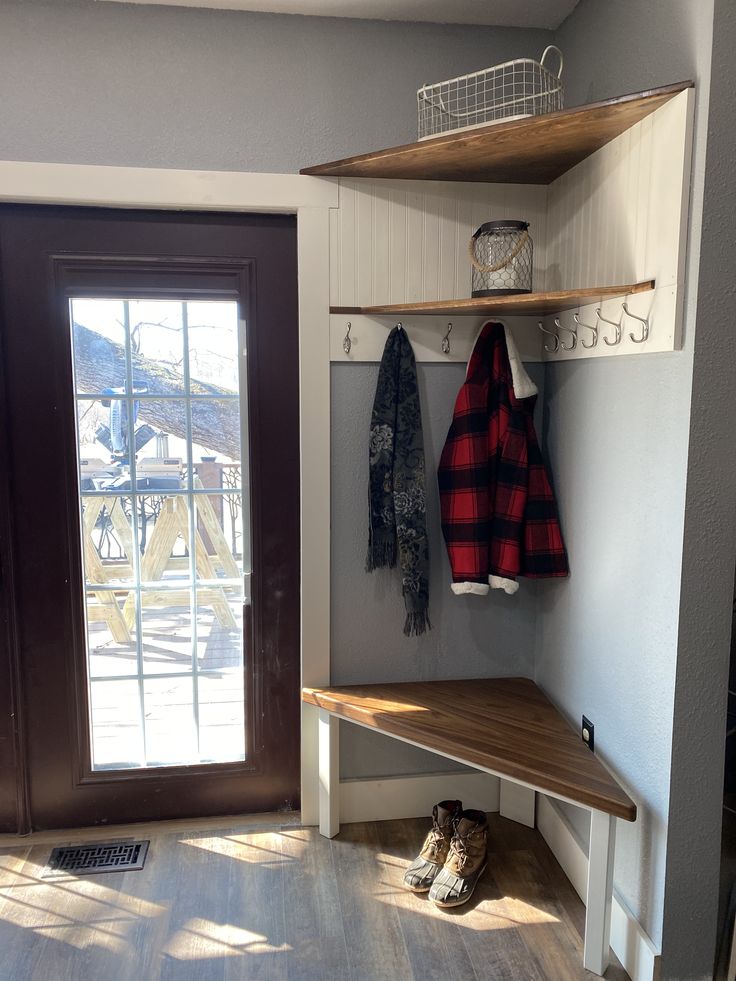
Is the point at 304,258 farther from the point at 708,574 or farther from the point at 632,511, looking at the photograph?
the point at 708,574

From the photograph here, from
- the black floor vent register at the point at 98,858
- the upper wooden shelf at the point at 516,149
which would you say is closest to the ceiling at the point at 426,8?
the upper wooden shelf at the point at 516,149

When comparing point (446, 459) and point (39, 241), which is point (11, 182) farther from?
point (446, 459)

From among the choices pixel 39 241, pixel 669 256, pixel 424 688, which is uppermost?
pixel 39 241

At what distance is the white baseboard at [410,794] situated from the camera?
253cm

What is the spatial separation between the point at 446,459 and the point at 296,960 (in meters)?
1.42

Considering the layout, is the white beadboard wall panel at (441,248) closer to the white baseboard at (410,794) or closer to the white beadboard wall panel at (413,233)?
the white beadboard wall panel at (413,233)

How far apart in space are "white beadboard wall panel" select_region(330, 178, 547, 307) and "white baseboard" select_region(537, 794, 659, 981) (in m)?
1.64

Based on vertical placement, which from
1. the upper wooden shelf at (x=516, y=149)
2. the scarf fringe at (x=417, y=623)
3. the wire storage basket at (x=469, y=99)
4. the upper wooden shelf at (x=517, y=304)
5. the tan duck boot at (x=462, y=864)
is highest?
the wire storage basket at (x=469, y=99)

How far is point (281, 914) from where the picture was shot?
211 cm

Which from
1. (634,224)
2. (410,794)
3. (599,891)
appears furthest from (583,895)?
(634,224)

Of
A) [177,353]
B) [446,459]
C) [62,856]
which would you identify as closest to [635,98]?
[446,459]

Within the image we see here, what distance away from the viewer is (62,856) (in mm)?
2346

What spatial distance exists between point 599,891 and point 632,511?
926 millimetres

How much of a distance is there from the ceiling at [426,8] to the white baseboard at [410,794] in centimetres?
234
